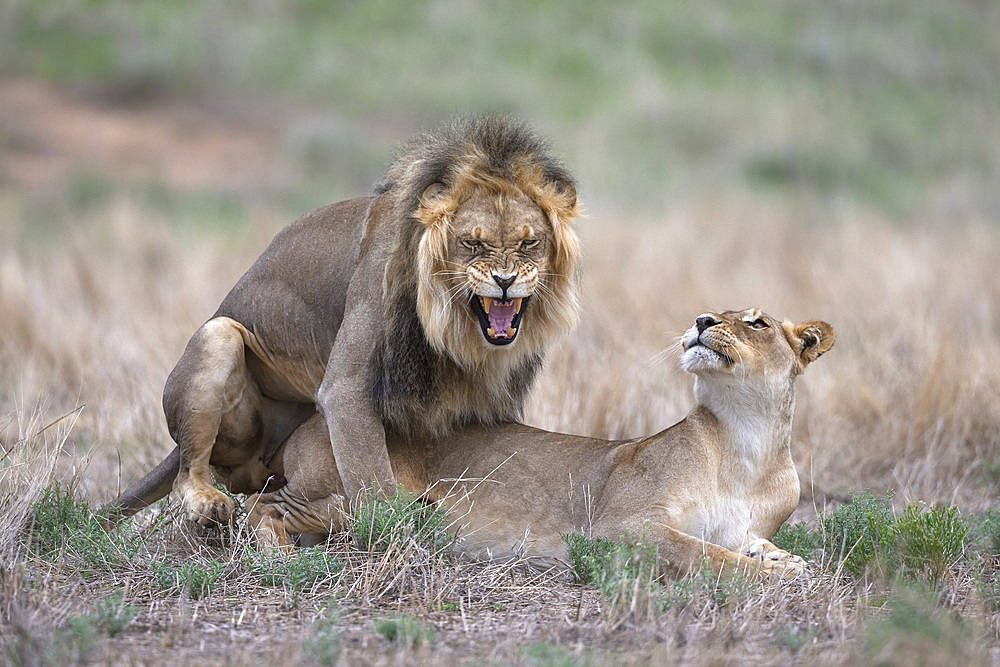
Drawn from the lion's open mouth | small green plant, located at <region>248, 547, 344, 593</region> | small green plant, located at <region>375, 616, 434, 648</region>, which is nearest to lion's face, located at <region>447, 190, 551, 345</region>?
the lion's open mouth

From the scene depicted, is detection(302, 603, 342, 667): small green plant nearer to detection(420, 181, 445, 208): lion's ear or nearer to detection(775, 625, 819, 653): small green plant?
detection(775, 625, 819, 653): small green plant

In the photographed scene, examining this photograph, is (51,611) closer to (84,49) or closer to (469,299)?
(469,299)

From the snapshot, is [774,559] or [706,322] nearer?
[774,559]

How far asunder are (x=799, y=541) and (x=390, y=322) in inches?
80.2

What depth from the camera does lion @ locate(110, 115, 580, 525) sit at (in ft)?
15.5

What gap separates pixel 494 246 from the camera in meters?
4.65

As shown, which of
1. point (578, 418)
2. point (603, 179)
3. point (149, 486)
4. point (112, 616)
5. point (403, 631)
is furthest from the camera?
point (603, 179)

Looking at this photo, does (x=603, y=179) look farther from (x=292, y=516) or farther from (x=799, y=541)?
(x=292, y=516)

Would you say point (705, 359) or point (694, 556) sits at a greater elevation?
point (705, 359)

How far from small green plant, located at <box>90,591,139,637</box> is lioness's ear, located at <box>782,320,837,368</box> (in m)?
2.81

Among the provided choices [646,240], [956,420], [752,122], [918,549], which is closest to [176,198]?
[646,240]

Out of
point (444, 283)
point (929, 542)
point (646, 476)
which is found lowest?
point (929, 542)

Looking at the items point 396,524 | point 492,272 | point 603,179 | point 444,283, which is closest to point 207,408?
point 396,524

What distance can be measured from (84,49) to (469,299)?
72.6 feet
